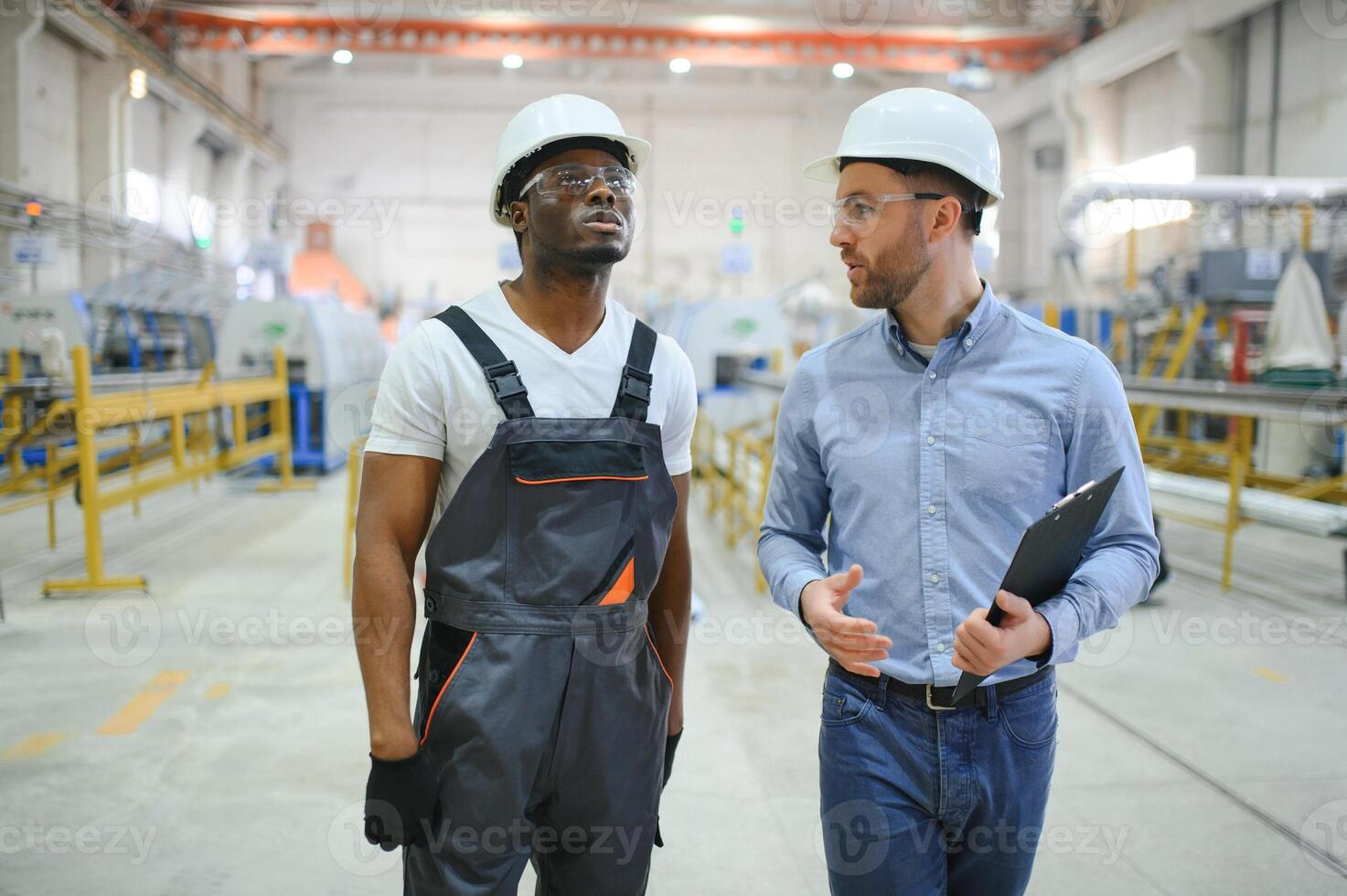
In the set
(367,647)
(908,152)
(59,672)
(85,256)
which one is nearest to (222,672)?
(59,672)

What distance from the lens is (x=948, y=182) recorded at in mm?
1440

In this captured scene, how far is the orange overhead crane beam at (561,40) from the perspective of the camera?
13.4 metres

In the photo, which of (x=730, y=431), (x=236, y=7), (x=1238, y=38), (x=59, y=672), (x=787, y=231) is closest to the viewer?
(x=59, y=672)

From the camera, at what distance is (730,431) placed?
729 centimetres

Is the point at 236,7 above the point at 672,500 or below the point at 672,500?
above

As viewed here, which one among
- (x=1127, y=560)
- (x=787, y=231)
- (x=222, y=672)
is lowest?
(x=222, y=672)

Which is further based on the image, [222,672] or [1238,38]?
[1238,38]

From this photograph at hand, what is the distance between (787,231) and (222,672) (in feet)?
56.0

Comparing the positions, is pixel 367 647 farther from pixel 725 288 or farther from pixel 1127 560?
pixel 725 288

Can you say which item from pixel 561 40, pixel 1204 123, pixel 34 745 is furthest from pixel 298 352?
pixel 1204 123

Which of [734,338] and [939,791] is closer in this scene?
[939,791]

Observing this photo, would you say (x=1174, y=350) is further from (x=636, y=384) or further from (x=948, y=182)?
(x=636, y=384)

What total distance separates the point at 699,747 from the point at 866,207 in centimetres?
262

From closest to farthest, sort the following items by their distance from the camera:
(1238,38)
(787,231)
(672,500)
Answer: (672,500)
(1238,38)
(787,231)
